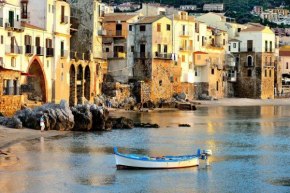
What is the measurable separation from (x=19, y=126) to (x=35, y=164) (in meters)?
14.3

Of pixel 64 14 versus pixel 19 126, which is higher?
pixel 64 14

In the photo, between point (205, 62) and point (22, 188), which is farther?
point (205, 62)

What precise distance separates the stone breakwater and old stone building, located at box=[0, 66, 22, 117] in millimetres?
2140

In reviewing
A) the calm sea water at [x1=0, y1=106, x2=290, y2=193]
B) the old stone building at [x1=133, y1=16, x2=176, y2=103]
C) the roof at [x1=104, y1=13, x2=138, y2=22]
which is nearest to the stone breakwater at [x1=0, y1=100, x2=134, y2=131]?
the calm sea water at [x1=0, y1=106, x2=290, y2=193]

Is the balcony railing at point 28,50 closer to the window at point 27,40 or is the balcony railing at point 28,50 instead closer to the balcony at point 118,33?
the window at point 27,40

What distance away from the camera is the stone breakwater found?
5794 cm

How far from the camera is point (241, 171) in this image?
42.7 m

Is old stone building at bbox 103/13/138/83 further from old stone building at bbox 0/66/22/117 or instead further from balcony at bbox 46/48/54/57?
old stone building at bbox 0/66/22/117

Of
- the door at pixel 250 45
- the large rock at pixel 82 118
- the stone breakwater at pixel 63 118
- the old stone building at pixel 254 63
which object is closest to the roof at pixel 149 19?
the door at pixel 250 45

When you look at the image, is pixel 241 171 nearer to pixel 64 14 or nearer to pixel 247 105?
pixel 64 14

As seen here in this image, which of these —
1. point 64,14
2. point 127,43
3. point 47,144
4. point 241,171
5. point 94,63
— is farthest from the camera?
point 127,43

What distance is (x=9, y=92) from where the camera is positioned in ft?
201

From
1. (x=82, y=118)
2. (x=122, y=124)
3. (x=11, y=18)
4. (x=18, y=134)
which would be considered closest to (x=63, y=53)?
(x=11, y=18)

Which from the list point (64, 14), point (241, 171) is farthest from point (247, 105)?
point (241, 171)
